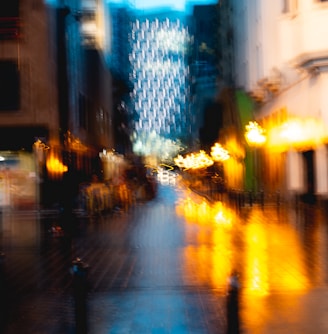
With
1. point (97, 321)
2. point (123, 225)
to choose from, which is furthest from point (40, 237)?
point (97, 321)

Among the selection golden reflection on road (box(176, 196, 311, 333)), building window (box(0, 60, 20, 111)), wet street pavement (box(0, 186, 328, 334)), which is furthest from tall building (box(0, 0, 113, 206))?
golden reflection on road (box(176, 196, 311, 333))

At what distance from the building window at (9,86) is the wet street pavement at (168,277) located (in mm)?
→ 13934

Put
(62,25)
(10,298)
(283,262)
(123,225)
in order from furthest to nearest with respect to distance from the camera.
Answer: (62,25) < (123,225) < (283,262) < (10,298)

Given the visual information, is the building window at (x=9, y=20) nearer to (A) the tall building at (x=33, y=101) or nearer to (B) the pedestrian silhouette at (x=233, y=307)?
(A) the tall building at (x=33, y=101)

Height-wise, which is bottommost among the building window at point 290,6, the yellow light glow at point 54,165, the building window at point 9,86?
the yellow light glow at point 54,165

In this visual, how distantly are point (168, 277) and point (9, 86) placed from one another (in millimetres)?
25634

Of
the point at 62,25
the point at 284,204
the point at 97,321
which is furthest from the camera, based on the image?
the point at 62,25

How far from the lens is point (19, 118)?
118 feet

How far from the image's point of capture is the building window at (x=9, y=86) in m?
36.0

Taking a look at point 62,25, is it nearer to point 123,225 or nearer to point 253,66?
point 253,66

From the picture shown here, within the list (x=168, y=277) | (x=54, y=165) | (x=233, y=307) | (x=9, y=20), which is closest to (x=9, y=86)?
(x=9, y=20)

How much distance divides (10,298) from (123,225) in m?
13.5

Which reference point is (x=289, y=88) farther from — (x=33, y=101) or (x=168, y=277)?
(x=168, y=277)

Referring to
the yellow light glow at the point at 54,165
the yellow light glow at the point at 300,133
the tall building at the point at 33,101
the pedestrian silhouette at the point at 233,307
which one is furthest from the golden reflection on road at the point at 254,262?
the yellow light glow at the point at 54,165
